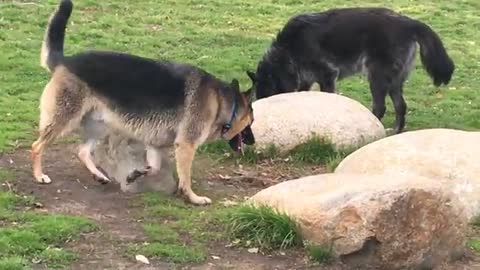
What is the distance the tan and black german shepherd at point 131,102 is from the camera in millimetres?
8102

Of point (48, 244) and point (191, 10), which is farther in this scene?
point (191, 10)

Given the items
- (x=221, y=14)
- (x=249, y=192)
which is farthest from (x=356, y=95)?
(x=221, y=14)

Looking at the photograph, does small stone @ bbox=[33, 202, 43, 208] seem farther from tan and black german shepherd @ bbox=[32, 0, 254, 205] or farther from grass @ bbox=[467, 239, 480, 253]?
grass @ bbox=[467, 239, 480, 253]

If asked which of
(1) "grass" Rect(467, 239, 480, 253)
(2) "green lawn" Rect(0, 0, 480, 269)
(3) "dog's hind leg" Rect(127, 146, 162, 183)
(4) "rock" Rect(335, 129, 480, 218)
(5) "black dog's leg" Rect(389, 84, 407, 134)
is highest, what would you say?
(4) "rock" Rect(335, 129, 480, 218)

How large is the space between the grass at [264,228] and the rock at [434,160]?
1.36 m

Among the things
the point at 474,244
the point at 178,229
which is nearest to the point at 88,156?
the point at 178,229

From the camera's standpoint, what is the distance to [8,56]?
1429 centimetres

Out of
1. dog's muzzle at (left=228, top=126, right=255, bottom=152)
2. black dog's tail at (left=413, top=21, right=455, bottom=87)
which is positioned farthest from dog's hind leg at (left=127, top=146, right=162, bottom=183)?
black dog's tail at (left=413, top=21, right=455, bottom=87)

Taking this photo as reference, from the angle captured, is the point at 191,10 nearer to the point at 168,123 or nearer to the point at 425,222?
the point at 168,123

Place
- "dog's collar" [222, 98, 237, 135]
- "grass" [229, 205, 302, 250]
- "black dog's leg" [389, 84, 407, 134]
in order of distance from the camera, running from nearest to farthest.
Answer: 1. "grass" [229, 205, 302, 250]
2. "dog's collar" [222, 98, 237, 135]
3. "black dog's leg" [389, 84, 407, 134]

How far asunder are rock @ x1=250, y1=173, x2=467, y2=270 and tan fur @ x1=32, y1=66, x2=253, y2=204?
5.75 feet

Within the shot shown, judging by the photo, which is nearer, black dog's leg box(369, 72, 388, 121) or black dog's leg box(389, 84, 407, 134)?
black dog's leg box(369, 72, 388, 121)

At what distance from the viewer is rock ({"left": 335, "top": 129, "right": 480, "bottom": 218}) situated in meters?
7.84

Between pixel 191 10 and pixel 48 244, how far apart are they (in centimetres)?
1349
